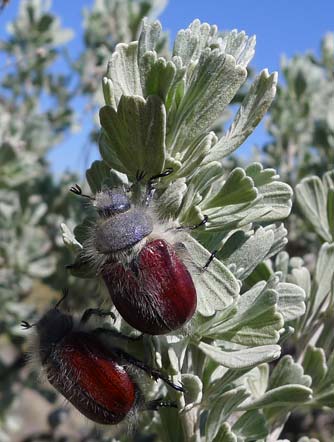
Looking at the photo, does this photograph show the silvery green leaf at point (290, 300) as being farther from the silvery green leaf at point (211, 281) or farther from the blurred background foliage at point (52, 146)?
the blurred background foliage at point (52, 146)

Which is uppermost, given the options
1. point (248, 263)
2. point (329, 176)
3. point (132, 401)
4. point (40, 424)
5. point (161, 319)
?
point (329, 176)

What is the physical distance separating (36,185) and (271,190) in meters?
2.95

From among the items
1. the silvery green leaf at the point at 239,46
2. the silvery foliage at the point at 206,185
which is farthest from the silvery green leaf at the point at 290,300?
the silvery green leaf at the point at 239,46

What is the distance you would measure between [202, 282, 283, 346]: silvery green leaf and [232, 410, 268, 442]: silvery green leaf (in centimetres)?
23

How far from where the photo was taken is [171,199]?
3.46 feet

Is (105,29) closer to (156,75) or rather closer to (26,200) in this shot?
(26,200)

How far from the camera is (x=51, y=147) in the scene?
4.61 m

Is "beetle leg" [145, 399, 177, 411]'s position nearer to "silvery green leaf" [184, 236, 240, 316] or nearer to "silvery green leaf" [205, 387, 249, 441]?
"silvery green leaf" [205, 387, 249, 441]

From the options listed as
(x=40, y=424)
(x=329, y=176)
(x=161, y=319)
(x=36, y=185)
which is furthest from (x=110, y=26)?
(x=40, y=424)

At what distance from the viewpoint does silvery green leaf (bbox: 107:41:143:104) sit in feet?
3.54

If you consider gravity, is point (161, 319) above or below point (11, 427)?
above

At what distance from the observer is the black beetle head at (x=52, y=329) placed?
1.25 meters

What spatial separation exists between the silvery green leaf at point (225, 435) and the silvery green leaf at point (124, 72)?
641mm

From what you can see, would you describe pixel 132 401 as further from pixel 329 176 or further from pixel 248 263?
pixel 329 176
